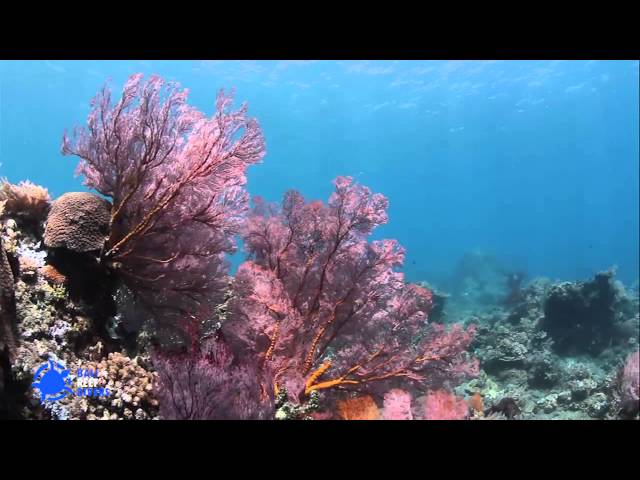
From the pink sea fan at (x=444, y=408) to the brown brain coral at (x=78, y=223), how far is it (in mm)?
4066

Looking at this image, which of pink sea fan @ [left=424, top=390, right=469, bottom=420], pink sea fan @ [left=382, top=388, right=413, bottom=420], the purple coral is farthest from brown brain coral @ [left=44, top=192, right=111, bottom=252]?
the purple coral

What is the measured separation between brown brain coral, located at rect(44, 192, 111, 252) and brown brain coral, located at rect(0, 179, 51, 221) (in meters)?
0.72

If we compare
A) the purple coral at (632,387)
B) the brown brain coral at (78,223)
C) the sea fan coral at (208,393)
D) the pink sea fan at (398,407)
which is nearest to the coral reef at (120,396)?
the sea fan coral at (208,393)

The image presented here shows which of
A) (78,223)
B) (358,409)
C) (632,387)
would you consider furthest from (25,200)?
(632,387)

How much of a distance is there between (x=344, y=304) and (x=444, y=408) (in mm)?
1749

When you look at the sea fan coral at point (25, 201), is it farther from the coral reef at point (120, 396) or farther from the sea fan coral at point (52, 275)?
the coral reef at point (120, 396)

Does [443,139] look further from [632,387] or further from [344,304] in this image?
[632,387]

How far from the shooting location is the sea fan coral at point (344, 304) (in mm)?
4633

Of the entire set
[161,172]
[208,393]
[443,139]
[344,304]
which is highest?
[443,139]

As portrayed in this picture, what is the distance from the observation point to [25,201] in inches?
203

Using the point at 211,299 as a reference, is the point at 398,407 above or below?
below
